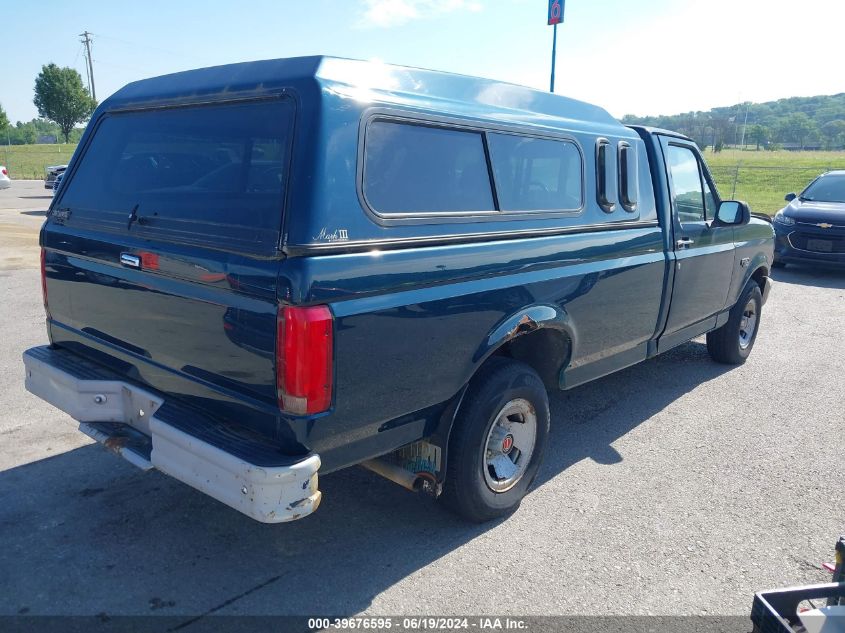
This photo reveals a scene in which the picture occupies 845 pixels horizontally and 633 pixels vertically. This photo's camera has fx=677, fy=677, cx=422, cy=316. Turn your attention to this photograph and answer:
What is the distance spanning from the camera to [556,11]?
545 inches

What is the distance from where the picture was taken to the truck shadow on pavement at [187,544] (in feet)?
9.54

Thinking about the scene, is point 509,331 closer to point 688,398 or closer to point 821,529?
point 821,529

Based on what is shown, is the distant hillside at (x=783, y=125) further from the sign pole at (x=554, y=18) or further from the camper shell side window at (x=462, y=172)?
the camper shell side window at (x=462, y=172)

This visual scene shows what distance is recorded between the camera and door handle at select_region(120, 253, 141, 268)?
3.03m

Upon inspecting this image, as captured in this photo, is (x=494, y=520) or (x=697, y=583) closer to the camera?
(x=697, y=583)

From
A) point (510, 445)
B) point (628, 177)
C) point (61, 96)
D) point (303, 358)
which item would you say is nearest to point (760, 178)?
point (628, 177)

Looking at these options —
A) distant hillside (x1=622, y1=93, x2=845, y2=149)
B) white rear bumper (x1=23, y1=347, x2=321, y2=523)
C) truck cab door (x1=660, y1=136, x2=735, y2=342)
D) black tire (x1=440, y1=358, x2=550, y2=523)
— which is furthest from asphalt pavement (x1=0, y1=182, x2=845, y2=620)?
distant hillside (x1=622, y1=93, x2=845, y2=149)

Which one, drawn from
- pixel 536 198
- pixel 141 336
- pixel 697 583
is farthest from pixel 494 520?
pixel 141 336

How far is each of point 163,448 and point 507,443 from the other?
1.74m

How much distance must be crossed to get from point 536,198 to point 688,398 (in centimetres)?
279

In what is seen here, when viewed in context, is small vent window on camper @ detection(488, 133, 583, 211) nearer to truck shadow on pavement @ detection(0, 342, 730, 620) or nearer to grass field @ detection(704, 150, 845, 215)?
truck shadow on pavement @ detection(0, 342, 730, 620)

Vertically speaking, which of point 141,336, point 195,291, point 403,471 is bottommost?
point 403,471

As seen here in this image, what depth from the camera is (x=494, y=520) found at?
12.0 ft

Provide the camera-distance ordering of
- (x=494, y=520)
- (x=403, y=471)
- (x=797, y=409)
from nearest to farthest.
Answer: (x=403, y=471) < (x=494, y=520) < (x=797, y=409)
